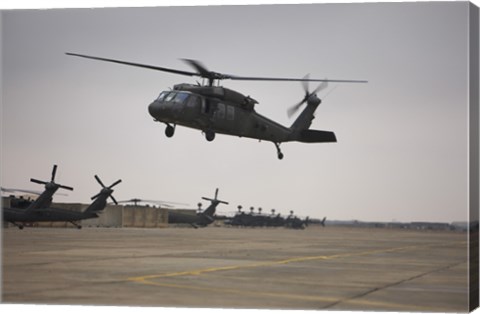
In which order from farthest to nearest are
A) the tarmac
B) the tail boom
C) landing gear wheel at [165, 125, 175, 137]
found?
landing gear wheel at [165, 125, 175, 137]
the tail boom
the tarmac

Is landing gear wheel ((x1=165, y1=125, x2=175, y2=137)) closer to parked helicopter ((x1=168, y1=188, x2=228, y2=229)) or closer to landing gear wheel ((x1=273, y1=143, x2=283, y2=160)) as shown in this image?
landing gear wheel ((x1=273, y1=143, x2=283, y2=160))

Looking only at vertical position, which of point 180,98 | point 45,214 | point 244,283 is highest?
point 180,98

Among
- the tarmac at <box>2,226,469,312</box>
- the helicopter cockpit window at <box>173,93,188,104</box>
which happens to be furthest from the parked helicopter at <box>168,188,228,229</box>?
the tarmac at <box>2,226,469,312</box>

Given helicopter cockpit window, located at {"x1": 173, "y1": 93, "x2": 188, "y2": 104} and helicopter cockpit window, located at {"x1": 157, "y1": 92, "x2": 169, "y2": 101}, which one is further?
helicopter cockpit window, located at {"x1": 173, "y1": 93, "x2": 188, "y2": 104}

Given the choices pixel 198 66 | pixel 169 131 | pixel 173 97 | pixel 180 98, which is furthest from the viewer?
pixel 180 98

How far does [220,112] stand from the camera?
20953mm

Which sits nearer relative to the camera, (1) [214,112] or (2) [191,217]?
(1) [214,112]

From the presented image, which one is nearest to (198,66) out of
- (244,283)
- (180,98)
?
(180,98)

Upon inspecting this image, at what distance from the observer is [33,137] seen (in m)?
16.7

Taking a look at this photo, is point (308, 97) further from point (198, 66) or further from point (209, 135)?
point (209, 135)

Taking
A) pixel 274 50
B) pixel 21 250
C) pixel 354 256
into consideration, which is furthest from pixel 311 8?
pixel 21 250

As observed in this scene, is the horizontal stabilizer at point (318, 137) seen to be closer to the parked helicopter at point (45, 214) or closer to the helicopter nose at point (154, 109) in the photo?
the helicopter nose at point (154, 109)

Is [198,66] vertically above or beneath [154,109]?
above

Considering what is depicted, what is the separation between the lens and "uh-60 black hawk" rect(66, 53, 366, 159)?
17241 mm
